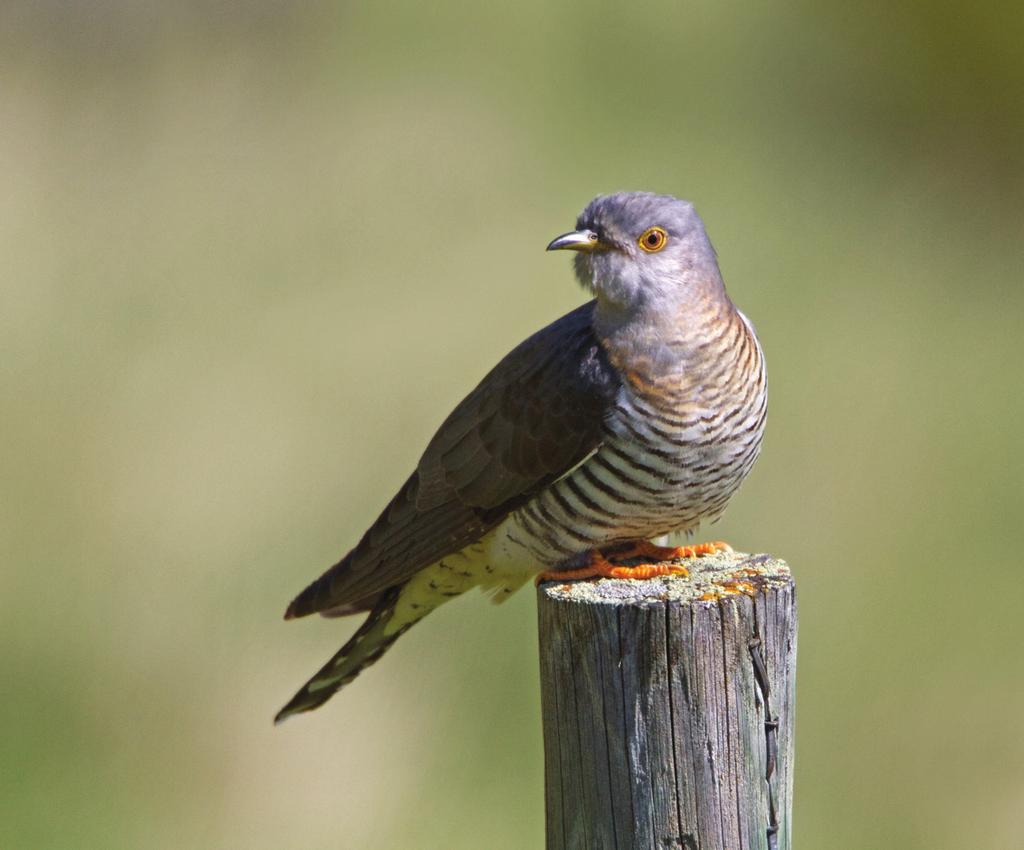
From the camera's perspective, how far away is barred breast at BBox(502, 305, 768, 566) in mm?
3486

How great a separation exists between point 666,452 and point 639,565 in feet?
0.96

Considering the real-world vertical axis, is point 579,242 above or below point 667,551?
above

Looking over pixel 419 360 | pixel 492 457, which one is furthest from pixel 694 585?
pixel 419 360

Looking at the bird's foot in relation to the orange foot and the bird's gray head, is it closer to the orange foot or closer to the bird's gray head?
the orange foot

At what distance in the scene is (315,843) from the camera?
5363 millimetres

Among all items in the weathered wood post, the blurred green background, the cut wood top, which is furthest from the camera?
the blurred green background

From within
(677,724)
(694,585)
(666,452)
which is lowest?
(677,724)

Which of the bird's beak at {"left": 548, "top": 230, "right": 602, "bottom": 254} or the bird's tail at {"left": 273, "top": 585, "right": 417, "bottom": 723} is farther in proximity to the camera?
the bird's tail at {"left": 273, "top": 585, "right": 417, "bottom": 723}

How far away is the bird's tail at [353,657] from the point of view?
4133 millimetres

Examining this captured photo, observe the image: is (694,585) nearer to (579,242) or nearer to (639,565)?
(639,565)

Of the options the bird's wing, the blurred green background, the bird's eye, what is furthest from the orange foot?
the blurred green background

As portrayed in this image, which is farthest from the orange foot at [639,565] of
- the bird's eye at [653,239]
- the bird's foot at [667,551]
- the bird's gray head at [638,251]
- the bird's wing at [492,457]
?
the bird's eye at [653,239]

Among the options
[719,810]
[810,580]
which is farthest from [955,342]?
[719,810]

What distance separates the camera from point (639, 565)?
3398 mm
